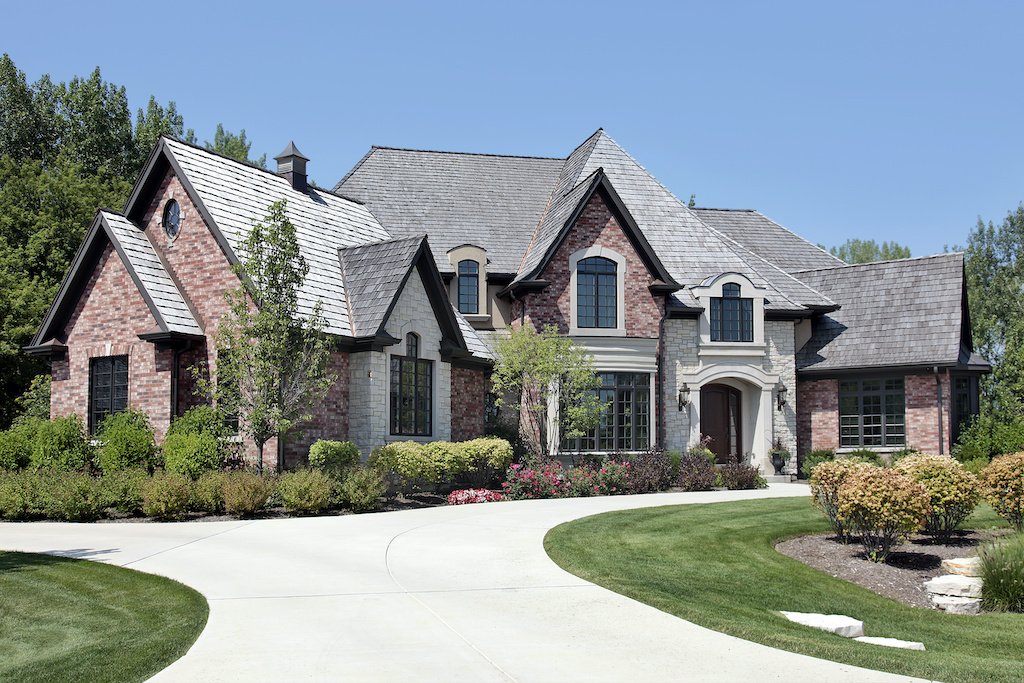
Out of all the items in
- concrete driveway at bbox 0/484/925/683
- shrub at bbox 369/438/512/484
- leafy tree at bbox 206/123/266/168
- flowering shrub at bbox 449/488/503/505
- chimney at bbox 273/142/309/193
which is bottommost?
flowering shrub at bbox 449/488/503/505

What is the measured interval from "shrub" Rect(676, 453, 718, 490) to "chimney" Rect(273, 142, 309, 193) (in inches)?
504

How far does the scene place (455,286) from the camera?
1138 inches

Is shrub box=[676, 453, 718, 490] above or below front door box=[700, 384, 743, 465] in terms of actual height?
below

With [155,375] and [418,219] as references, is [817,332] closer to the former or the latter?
[418,219]

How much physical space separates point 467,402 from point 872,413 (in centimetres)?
1247

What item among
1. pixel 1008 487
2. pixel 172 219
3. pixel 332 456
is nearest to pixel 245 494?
pixel 332 456

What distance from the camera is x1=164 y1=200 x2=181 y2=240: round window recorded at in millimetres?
22609

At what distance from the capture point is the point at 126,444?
19.8 m

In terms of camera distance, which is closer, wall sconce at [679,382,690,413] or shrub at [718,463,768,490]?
shrub at [718,463,768,490]

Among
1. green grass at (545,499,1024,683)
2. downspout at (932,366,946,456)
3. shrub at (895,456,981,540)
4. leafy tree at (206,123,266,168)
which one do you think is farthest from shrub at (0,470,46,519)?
leafy tree at (206,123,266,168)

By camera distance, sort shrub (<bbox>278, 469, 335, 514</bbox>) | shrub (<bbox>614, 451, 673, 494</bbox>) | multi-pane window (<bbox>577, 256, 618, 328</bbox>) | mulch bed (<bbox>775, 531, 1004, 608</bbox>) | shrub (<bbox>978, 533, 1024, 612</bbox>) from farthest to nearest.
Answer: multi-pane window (<bbox>577, 256, 618, 328</bbox>), shrub (<bbox>614, 451, 673, 494</bbox>), shrub (<bbox>278, 469, 335, 514</bbox>), mulch bed (<bbox>775, 531, 1004, 608</bbox>), shrub (<bbox>978, 533, 1024, 612</bbox>)

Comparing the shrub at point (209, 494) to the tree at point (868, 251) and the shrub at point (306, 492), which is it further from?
the tree at point (868, 251)

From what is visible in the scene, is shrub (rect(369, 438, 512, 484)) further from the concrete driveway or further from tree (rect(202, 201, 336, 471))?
the concrete driveway

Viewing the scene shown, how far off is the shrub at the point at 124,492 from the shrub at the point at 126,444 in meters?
1.63
